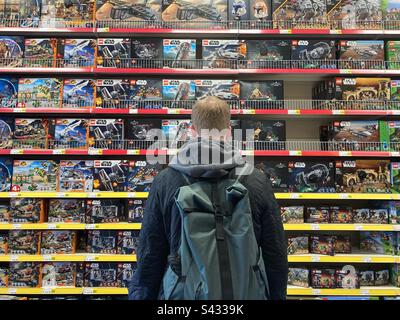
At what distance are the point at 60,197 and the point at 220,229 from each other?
2.41 metres

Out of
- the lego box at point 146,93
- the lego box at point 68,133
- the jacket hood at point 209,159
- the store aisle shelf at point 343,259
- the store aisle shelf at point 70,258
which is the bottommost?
the store aisle shelf at point 343,259

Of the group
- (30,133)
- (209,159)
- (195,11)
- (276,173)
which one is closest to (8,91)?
(30,133)

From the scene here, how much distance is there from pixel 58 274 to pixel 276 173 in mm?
2385

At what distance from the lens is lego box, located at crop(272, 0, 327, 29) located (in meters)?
3.22

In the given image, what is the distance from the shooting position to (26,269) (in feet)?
9.91

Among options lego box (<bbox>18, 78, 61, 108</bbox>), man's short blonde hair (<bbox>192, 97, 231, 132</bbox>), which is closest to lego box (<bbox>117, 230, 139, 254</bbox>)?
lego box (<bbox>18, 78, 61, 108</bbox>)

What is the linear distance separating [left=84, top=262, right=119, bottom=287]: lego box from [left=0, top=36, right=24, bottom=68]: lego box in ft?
7.26

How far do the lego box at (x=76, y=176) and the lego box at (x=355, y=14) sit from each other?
117 inches

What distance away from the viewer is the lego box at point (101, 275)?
3.00m

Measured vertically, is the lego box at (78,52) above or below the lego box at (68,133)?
above

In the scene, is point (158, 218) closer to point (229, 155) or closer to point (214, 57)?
point (229, 155)

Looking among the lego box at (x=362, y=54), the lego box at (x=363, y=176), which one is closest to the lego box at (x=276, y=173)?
the lego box at (x=363, y=176)

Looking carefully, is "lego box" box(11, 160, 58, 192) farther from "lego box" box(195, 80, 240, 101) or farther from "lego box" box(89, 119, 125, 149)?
"lego box" box(195, 80, 240, 101)

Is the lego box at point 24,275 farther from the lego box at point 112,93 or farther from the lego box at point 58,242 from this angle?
the lego box at point 112,93
